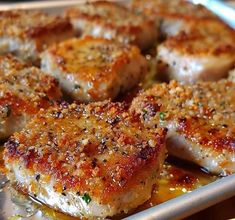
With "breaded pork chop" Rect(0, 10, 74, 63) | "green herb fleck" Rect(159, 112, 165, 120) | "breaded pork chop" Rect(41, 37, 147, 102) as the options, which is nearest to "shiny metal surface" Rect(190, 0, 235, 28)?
"breaded pork chop" Rect(41, 37, 147, 102)

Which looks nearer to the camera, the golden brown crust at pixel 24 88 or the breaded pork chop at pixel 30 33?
the golden brown crust at pixel 24 88

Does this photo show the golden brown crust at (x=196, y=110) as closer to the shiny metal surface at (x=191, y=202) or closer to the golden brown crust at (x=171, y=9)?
the shiny metal surface at (x=191, y=202)

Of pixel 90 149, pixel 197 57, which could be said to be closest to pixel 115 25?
pixel 197 57

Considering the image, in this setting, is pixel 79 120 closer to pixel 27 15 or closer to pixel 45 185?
pixel 45 185

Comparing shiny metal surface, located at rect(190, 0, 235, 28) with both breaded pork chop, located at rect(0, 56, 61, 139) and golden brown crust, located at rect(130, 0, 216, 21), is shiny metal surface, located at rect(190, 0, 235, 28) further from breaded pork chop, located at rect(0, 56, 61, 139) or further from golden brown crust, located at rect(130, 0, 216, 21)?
breaded pork chop, located at rect(0, 56, 61, 139)

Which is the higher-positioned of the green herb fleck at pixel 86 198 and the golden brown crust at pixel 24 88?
the green herb fleck at pixel 86 198

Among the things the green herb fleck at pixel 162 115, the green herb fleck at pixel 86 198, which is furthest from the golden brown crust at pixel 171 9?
the green herb fleck at pixel 86 198

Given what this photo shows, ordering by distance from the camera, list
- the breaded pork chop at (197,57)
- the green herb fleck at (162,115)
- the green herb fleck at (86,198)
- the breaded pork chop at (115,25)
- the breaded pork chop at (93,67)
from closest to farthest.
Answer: the green herb fleck at (86,198), the green herb fleck at (162,115), the breaded pork chop at (93,67), the breaded pork chop at (197,57), the breaded pork chop at (115,25)

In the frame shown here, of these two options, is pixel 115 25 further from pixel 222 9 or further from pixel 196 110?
pixel 196 110
